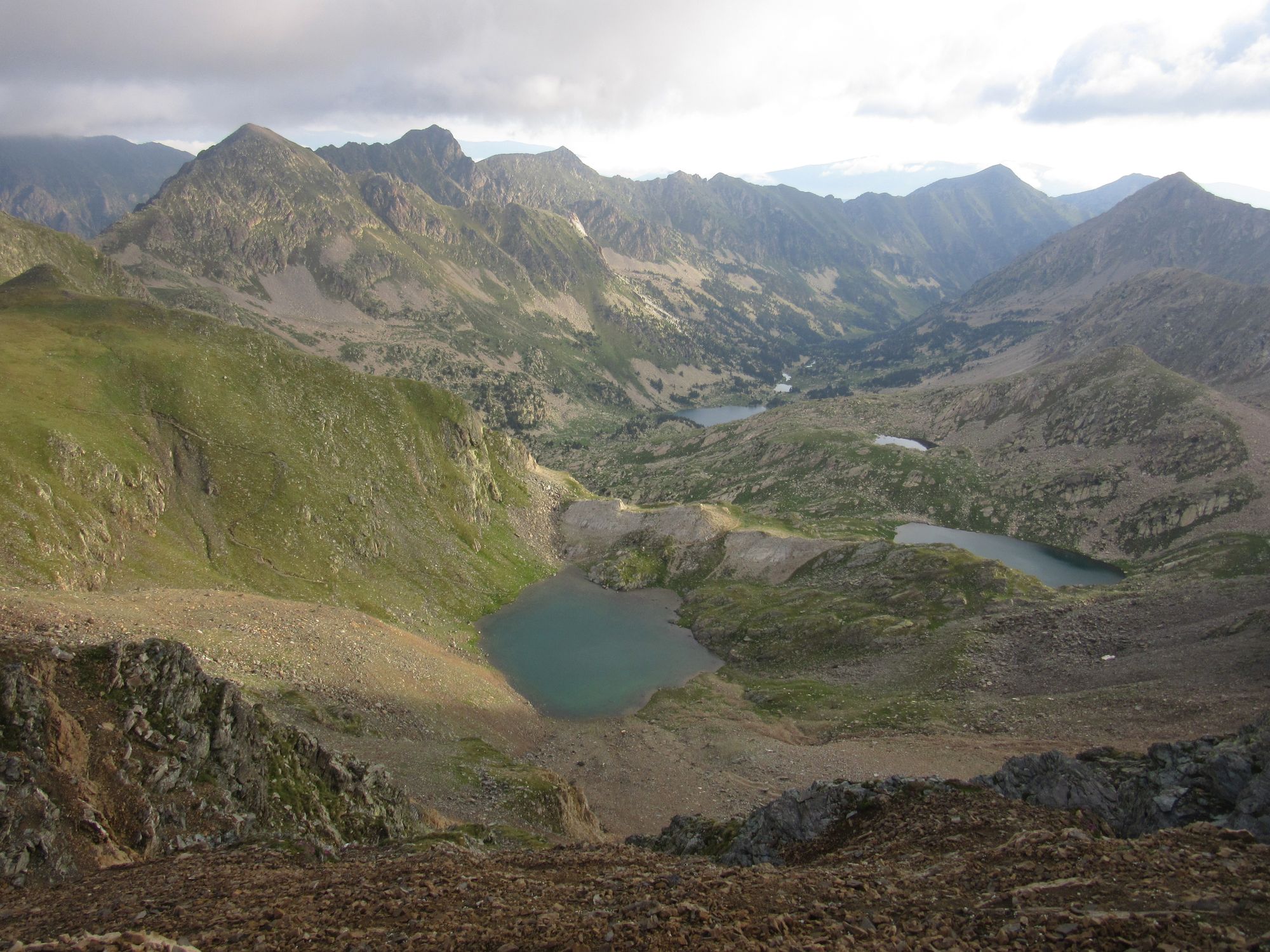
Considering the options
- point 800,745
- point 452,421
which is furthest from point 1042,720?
point 452,421

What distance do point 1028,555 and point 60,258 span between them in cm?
26763

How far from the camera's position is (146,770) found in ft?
96.2

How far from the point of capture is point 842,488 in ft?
586

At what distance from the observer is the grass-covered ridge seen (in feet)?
225

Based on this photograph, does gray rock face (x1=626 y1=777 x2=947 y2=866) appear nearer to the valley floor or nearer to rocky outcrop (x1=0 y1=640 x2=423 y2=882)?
the valley floor

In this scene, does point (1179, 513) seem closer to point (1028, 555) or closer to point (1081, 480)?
point (1081, 480)

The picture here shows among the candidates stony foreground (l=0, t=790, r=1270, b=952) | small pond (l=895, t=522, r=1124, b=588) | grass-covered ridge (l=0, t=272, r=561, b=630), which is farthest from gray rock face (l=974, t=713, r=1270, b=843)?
small pond (l=895, t=522, r=1124, b=588)

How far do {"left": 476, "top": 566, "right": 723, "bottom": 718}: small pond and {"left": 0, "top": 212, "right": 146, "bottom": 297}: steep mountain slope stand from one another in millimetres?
158346

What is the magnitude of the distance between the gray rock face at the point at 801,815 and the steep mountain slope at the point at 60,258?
8283 inches

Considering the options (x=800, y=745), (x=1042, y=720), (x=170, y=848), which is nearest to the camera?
(x=170, y=848)

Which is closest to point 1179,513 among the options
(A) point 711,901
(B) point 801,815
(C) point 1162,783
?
(C) point 1162,783

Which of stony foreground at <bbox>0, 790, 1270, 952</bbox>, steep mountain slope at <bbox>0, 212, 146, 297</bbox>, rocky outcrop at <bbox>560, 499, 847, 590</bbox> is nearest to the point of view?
stony foreground at <bbox>0, 790, 1270, 952</bbox>

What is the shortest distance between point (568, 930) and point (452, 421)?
11122 centimetres

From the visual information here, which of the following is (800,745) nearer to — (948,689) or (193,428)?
(948,689)
